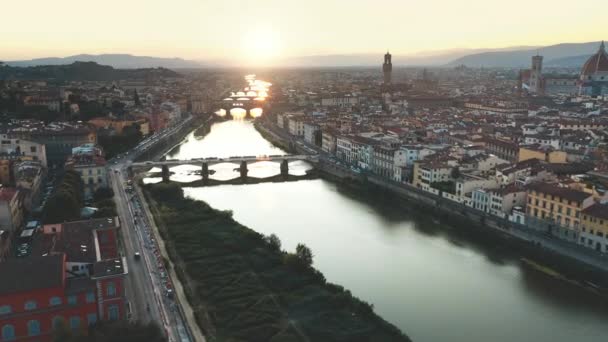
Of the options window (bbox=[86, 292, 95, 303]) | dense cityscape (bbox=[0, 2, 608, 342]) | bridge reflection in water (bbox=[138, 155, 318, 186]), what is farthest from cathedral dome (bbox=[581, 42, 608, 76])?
window (bbox=[86, 292, 95, 303])

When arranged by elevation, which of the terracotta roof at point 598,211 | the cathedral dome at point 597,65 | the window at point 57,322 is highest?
the cathedral dome at point 597,65

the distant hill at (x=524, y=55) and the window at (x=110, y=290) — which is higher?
the distant hill at (x=524, y=55)

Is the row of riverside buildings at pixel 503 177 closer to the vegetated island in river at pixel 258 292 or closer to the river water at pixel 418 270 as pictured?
the river water at pixel 418 270

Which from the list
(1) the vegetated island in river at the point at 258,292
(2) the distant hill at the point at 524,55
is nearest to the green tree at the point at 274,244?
(1) the vegetated island in river at the point at 258,292

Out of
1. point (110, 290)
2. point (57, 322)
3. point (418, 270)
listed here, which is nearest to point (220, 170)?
point (418, 270)

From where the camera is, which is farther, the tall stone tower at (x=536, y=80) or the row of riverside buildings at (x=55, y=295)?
the tall stone tower at (x=536, y=80)

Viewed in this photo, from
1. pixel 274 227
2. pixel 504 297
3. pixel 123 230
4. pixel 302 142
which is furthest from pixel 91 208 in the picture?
pixel 302 142
